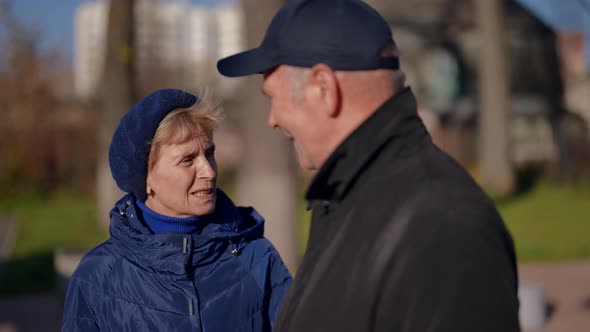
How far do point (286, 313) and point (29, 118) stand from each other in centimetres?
2121

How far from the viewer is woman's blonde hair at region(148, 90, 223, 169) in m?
2.80

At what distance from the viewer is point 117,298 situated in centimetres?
270

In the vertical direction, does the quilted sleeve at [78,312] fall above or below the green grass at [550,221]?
above

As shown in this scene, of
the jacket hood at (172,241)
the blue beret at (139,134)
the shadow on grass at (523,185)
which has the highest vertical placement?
the blue beret at (139,134)

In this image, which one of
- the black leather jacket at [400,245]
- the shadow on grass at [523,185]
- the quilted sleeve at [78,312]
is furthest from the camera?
the shadow on grass at [523,185]

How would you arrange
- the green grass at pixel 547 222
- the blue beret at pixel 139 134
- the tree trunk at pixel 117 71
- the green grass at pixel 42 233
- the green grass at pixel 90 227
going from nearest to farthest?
the blue beret at pixel 139 134
the green grass at pixel 42 233
the green grass at pixel 90 227
the tree trunk at pixel 117 71
the green grass at pixel 547 222

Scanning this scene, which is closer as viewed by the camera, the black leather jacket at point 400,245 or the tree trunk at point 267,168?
the black leather jacket at point 400,245

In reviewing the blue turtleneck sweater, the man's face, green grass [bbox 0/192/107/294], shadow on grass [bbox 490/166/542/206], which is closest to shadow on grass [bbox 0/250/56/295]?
green grass [bbox 0/192/107/294]

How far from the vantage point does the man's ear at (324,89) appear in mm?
1689

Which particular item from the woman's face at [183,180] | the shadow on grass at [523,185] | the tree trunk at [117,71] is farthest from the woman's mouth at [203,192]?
the shadow on grass at [523,185]

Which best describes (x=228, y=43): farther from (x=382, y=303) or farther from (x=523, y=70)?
(x=382, y=303)

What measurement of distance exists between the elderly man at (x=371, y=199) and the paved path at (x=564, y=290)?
6.76m

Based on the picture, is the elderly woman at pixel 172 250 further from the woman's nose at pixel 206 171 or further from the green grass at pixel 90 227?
the green grass at pixel 90 227

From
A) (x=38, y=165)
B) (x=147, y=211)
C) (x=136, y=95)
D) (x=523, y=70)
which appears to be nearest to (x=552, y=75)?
(x=523, y=70)
